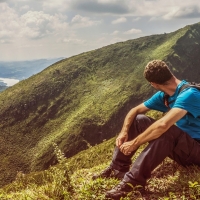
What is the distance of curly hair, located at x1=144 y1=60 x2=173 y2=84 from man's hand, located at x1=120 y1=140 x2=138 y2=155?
1288 millimetres

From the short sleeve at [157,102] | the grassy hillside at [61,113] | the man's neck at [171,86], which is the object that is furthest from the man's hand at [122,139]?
the grassy hillside at [61,113]

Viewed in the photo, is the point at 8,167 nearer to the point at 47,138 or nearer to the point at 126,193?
the point at 47,138

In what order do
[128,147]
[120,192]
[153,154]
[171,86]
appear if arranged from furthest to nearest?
1. [128,147]
2. [171,86]
3. [153,154]
4. [120,192]

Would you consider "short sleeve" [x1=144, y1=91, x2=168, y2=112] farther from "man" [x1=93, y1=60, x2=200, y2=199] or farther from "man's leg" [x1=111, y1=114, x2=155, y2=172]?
"man's leg" [x1=111, y1=114, x2=155, y2=172]

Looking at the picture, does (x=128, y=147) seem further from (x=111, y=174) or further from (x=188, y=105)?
(x=188, y=105)

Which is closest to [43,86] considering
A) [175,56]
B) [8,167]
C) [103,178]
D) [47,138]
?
[47,138]

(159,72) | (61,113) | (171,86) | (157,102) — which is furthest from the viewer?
(61,113)

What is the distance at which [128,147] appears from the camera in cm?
583

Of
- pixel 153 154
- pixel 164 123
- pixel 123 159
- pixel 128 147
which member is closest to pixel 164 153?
pixel 153 154

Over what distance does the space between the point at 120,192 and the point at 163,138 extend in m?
1.21

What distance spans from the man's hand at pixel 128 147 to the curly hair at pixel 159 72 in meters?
1.29

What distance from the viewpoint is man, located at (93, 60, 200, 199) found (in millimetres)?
5230

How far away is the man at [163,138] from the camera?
523 cm

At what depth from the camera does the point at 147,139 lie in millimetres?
5379
